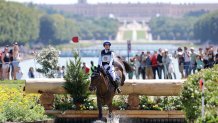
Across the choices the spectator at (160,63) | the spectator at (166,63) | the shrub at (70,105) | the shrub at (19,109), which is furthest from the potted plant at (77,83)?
the spectator at (166,63)

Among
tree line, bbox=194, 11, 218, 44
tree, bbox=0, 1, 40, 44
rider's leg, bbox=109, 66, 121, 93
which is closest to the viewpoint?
rider's leg, bbox=109, 66, 121, 93

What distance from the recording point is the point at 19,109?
1797 centimetres

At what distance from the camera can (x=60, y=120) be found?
1995 centimetres

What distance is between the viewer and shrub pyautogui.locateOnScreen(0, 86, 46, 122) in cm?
1789

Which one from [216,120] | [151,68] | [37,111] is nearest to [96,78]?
[37,111]

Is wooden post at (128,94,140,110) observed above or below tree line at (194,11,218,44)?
below

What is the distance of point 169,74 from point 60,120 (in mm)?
11136

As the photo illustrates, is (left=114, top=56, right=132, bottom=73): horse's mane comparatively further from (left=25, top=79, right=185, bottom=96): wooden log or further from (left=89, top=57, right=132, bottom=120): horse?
(left=25, top=79, right=185, bottom=96): wooden log

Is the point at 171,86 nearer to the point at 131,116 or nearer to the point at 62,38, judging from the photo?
the point at 131,116

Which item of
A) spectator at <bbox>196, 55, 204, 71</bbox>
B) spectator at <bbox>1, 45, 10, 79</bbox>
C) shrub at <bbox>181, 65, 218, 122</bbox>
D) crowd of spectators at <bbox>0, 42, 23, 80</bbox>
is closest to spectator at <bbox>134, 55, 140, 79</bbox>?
spectator at <bbox>196, 55, 204, 71</bbox>

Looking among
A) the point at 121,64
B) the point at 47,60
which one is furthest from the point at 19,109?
the point at 47,60

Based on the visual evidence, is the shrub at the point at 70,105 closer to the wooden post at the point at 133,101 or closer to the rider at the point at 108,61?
the wooden post at the point at 133,101

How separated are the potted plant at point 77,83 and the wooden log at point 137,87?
258 mm

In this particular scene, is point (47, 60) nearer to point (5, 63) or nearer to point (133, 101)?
point (5, 63)
